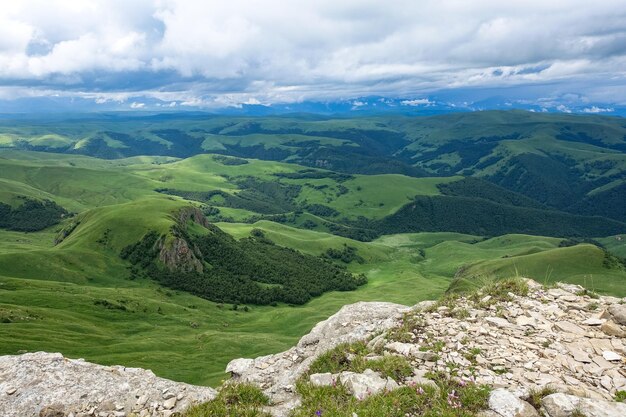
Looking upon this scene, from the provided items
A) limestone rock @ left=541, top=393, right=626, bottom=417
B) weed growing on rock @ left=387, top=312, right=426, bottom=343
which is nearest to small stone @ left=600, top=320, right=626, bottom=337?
limestone rock @ left=541, top=393, right=626, bottom=417

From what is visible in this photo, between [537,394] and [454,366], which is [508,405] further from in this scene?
[454,366]

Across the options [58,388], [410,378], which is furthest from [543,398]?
[58,388]

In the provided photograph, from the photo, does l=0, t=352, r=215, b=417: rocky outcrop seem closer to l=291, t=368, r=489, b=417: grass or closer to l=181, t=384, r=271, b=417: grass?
l=181, t=384, r=271, b=417: grass

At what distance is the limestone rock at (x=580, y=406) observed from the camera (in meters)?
13.8

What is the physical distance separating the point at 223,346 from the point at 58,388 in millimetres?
131012

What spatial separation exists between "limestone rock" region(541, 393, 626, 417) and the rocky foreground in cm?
3

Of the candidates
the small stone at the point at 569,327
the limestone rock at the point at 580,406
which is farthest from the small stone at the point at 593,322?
the limestone rock at the point at 580,406

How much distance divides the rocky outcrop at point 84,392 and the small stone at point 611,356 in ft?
59.6

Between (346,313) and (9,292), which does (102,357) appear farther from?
(346,313)

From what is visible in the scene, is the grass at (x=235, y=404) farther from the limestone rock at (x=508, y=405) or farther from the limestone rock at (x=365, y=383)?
the limestone rock at (x=508, y=405)

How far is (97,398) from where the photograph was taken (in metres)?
20.2

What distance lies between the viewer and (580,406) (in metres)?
14.1

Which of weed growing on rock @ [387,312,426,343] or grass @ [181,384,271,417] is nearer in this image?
grass @ [181,384,271,417]

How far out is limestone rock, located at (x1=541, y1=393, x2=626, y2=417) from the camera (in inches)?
542
